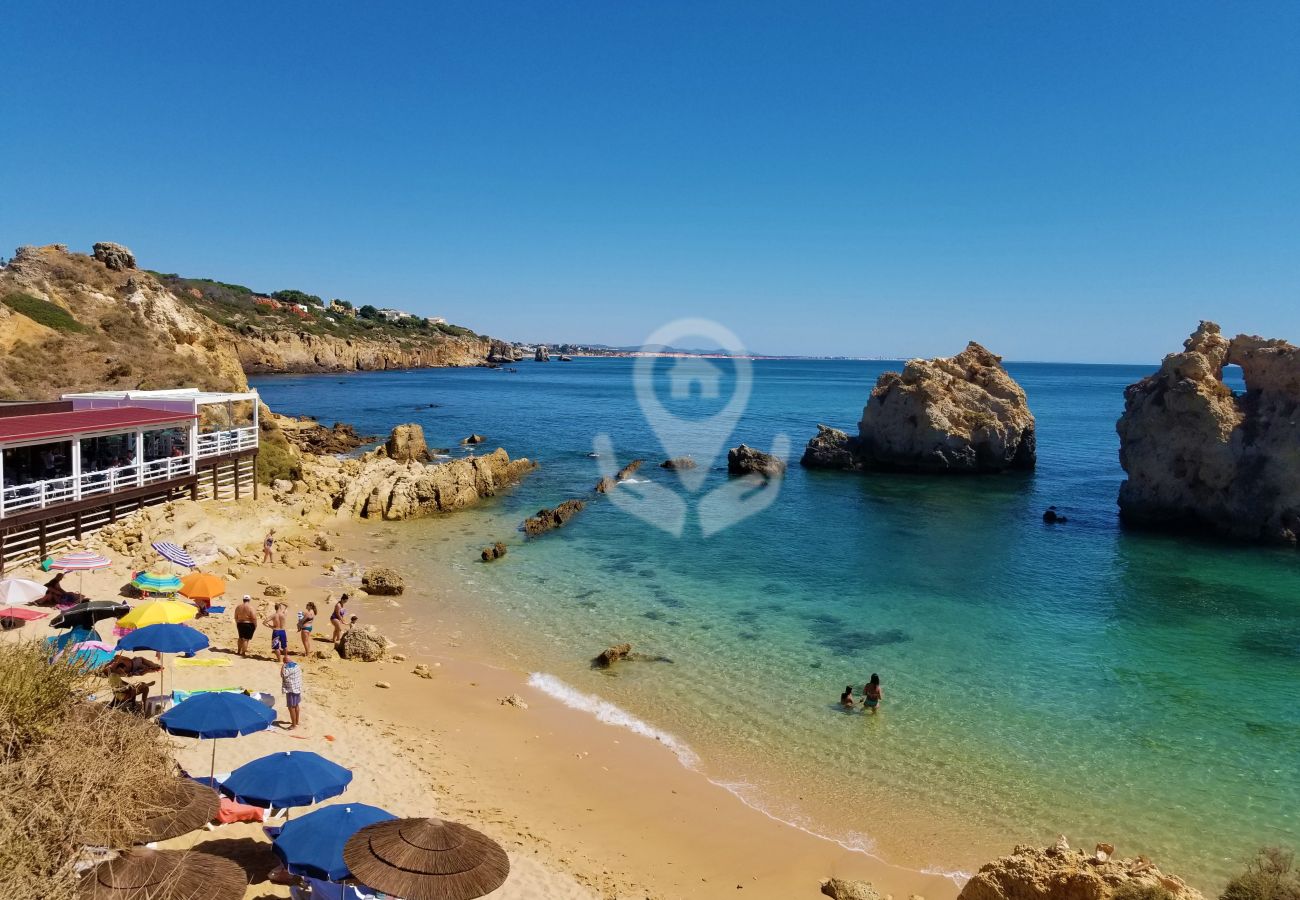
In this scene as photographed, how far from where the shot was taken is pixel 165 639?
13188mm

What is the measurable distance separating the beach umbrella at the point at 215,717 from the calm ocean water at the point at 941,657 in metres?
7.60

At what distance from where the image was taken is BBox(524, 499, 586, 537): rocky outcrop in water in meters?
31.7

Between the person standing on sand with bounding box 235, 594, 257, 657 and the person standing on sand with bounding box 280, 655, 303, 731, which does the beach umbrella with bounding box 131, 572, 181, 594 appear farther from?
the person standing on sand with bounding box 280, 655, 303, 731

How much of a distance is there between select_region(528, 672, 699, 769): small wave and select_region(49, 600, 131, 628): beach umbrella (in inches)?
339

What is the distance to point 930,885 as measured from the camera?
11.2 m

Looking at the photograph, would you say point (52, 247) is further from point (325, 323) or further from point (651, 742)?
point (325, 323)

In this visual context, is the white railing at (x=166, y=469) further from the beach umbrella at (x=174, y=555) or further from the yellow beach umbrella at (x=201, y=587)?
the yellow beach umbrella at (x=201, y=587)

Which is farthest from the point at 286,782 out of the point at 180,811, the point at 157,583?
the point at 157,583

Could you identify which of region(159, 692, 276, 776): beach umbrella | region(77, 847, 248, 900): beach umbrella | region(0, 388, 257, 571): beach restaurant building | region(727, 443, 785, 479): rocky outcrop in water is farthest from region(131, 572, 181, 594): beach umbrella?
region(727, 443, 785, 479): rocky outcrop in water

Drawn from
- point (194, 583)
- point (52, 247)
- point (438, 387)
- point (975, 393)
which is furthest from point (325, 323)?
point (194, 583)

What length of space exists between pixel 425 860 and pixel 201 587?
42.5 ft

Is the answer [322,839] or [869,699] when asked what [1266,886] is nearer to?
[869,699]

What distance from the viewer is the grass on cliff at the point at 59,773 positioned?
644cm

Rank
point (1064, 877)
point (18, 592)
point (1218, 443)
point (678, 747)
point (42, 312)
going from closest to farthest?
point (1064, 877) < point (678, 747) < point (18, 592) < point (1218, 443) < point (42, 312)
